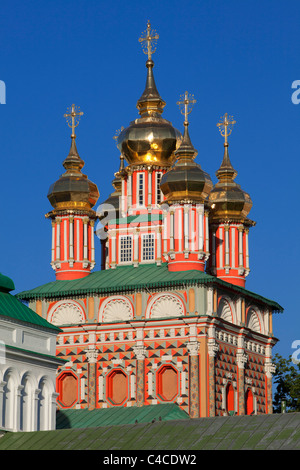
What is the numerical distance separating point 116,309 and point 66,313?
6.92 ft

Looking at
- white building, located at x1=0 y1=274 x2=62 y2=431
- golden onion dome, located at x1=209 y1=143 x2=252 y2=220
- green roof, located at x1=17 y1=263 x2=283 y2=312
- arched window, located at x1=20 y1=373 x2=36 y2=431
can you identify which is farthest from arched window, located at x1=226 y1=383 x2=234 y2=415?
arched window, located at x1=20 y1=373 x2=36 y2=431

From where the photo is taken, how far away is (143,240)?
2264 inches

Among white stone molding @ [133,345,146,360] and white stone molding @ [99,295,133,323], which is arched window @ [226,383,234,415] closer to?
white stone molding @ [133,345,146,360]

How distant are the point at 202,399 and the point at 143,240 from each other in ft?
25.5

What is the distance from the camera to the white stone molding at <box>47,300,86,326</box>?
5575cm

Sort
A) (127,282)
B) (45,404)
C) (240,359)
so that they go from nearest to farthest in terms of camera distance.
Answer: (45,404) < (127,282) < (240,359)

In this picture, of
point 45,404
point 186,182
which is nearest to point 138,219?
point 186,182

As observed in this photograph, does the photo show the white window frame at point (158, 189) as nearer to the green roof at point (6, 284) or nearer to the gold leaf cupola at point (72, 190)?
the gold leaf cupola at point (72, 190)

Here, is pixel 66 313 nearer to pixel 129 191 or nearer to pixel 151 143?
pixel 129 191

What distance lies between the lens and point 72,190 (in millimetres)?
58156

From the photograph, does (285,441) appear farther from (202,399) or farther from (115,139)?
(115,139)

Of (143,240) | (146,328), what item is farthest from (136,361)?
(143,240)

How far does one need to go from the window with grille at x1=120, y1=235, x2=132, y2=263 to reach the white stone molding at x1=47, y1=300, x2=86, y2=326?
311 centimetres

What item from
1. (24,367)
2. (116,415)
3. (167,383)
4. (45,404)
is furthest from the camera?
(167,383)
